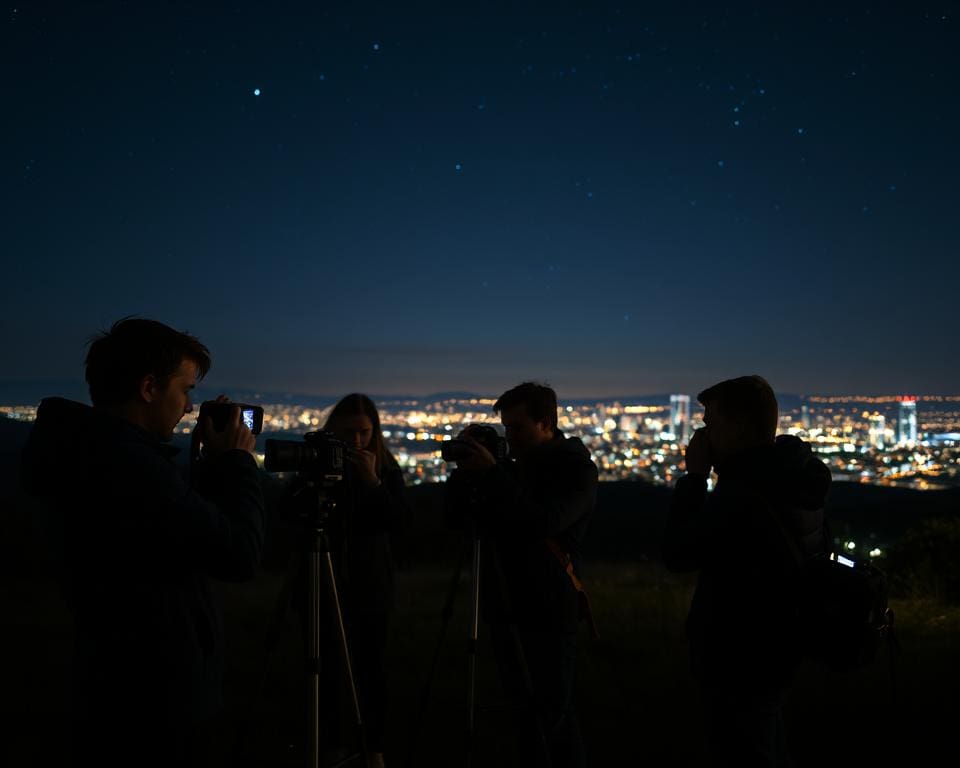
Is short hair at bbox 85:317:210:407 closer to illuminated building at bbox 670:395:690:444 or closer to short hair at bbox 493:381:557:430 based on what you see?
short hair at bbox 493:381:557:430

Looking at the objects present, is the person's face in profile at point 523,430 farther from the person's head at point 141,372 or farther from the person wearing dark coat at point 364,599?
the person's head at point 141,372

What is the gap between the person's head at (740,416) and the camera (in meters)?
2.51

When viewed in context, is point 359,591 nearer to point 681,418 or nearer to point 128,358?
point 128,358

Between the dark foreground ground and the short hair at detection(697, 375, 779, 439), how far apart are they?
7.12 ft

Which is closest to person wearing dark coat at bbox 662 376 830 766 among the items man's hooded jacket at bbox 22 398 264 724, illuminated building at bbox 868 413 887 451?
man's hooded jacket at bbox 22 398 264 724

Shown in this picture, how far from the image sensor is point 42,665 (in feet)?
18.7

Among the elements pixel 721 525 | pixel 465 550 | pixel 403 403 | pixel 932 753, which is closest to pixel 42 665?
pixel 465 550

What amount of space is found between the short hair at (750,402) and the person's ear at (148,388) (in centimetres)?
203

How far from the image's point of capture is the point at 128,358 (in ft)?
6.43

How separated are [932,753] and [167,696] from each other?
14.7 feet

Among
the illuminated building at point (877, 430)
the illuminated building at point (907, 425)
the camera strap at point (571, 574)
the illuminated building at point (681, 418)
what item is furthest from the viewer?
the illuminated building at point (907, 425)

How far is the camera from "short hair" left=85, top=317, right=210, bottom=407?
194 centimetres

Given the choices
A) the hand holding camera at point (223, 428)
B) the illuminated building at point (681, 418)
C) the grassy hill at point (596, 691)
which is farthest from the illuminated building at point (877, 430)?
the hand holding camera at point (223, 428)

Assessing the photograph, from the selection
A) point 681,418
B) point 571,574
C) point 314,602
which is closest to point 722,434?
point 571,574
